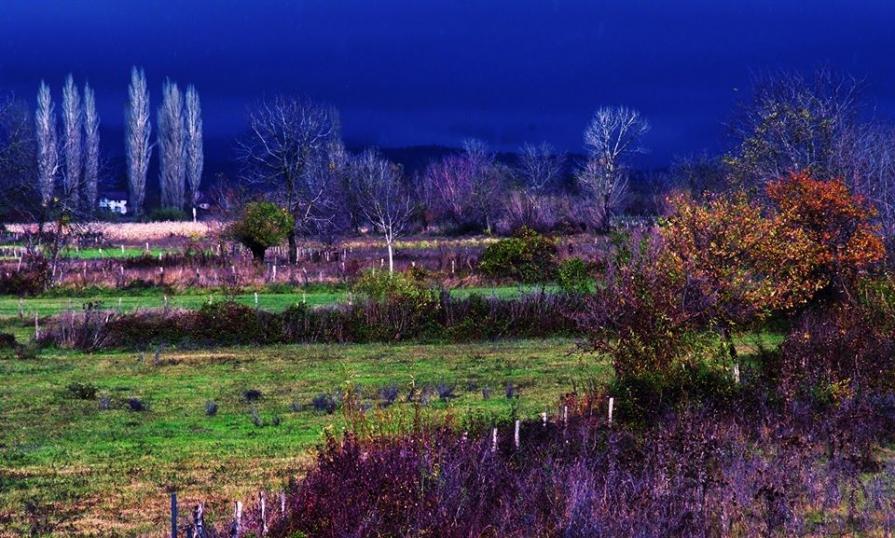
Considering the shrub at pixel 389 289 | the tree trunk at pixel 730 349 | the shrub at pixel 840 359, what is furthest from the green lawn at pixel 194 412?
the shrub at pixel 840 359

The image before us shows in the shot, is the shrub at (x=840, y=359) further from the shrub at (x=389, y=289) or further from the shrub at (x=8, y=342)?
the shrub at (x=8, y=342)

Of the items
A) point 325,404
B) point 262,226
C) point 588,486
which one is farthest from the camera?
point 262,226

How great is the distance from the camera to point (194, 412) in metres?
23.3

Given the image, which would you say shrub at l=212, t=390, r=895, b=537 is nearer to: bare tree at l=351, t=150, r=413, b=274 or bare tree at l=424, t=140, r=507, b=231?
bare tree at l=351, t=150, r=413, b=274

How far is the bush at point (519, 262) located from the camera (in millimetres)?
49812

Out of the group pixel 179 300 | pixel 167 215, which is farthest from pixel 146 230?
pixel 179 300

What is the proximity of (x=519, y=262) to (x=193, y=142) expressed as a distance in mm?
59382

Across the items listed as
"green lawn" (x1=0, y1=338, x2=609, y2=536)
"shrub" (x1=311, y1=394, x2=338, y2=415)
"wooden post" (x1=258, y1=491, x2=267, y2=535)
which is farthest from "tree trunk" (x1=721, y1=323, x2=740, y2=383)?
"wooden post" (x1=258, y1=491, x2=267, y2=535)

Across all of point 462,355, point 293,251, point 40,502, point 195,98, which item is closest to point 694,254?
point 462,355

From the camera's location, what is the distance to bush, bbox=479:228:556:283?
49.8 meters

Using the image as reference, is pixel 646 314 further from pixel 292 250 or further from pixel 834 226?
pixel 292 250

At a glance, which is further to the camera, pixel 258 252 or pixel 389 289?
pixel 258 252

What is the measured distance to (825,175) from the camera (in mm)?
43188

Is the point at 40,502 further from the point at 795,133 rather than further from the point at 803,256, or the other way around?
the point at 795,133
